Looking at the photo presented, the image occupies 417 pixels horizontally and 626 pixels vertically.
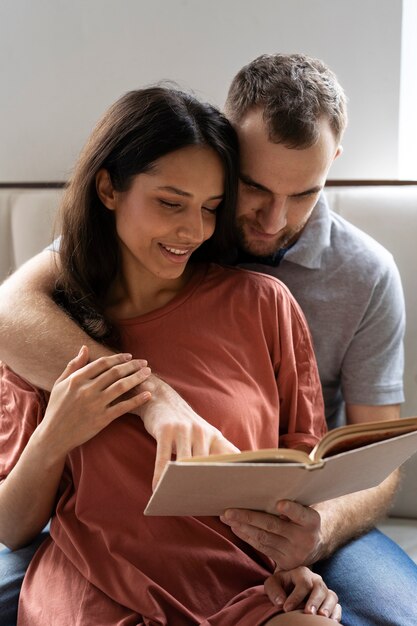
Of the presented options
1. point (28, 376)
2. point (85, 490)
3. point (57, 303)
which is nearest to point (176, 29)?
point (57, 303)

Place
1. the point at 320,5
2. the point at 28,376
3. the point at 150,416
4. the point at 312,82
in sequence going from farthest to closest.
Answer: the point at 320,5
the point at 312,82
the point at 28,376
the point at 150,416

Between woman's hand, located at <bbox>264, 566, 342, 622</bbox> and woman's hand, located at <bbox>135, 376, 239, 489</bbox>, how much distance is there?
0.22 metres

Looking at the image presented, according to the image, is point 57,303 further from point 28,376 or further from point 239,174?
point 239,174

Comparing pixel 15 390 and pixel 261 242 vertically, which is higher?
pixel 261 242

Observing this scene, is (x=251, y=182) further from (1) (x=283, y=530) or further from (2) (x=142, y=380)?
(1) (x=283, y=530)

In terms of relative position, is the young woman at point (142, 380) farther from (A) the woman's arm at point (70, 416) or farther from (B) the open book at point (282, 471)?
(B) the open book at point (282, 471)

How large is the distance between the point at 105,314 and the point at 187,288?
0.53 ft

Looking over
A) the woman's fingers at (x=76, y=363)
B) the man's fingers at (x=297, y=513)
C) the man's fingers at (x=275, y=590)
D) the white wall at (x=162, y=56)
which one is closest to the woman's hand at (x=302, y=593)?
the man's fingers at (x=275, y=590)

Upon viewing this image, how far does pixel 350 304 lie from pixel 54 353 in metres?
0.63

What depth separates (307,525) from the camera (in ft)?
4.13

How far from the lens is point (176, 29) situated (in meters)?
2.15

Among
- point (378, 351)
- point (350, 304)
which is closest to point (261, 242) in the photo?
point (350, 304)

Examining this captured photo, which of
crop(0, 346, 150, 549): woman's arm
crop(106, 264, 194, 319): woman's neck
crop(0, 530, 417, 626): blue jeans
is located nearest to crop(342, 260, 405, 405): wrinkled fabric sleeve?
crop(0, 530, 417, 626): blue jeans

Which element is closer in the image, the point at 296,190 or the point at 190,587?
the point at 190,587
